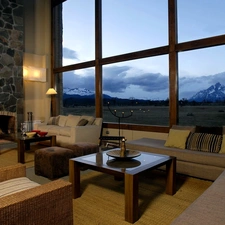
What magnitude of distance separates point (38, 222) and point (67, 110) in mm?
6101

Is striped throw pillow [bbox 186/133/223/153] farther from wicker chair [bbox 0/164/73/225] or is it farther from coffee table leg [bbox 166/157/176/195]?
wicker chair [bbox 0/164/73/225]

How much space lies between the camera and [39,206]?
1.46 metres

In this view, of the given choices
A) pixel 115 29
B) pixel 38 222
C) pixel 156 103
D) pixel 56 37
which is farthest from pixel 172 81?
pixel 56 37

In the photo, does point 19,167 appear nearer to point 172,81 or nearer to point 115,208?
point 115,208

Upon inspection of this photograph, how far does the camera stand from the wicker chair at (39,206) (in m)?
1.32

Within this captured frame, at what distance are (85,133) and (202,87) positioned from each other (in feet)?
9.61

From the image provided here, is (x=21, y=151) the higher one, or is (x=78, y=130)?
(x=78, y=130)

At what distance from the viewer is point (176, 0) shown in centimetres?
475

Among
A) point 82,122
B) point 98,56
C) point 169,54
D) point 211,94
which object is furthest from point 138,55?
point 82,122

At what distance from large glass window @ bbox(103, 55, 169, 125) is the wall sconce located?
2.66m

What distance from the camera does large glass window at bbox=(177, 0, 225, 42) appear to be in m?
4.28

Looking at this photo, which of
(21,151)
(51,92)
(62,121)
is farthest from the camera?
(51,92)

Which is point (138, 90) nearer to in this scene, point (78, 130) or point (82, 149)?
point (78, 130)

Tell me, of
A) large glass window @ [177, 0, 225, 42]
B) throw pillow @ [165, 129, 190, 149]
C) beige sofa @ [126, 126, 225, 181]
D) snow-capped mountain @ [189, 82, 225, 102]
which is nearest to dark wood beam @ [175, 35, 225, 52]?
large glass window @ [177, 0, 225, 42]
